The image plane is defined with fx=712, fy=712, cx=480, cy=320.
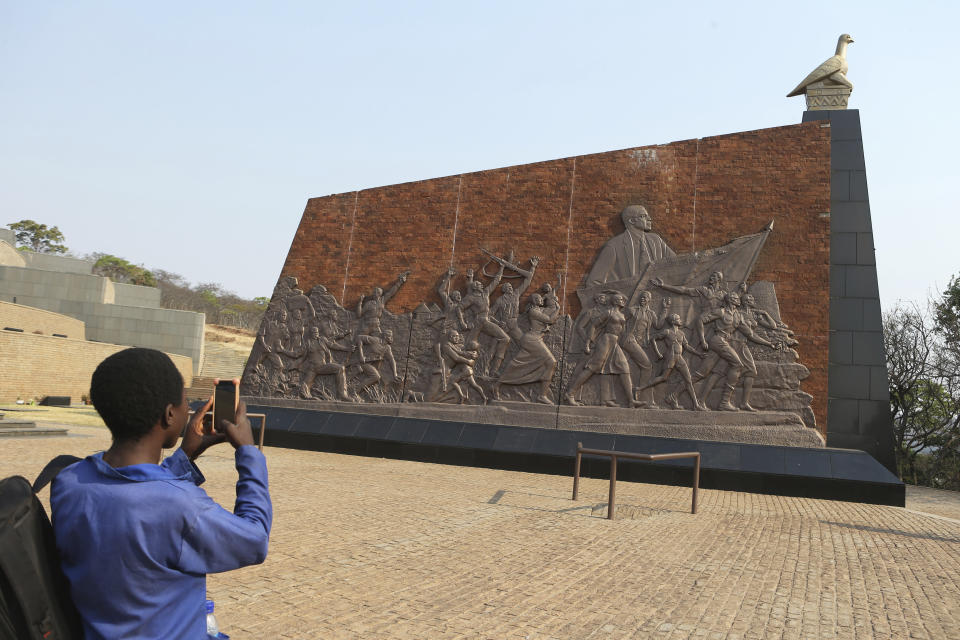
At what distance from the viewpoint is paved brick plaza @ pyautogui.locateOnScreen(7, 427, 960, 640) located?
134 inches

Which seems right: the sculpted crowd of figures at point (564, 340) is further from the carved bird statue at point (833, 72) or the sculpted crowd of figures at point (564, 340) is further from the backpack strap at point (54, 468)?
the backpack strap at point (54, 468)

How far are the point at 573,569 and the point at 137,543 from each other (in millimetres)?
3384

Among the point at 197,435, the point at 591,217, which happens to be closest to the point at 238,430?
the point at 197,435

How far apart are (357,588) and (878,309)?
889 centimetres

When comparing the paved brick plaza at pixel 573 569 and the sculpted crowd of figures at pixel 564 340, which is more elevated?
the sculpted crowd of figures at pixel 564 340

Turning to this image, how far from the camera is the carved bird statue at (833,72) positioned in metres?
11.0

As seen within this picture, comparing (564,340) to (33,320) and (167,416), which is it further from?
(33,320)

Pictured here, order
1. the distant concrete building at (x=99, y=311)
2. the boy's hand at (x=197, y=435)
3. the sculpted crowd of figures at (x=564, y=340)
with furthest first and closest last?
the distant concrete building at (x=99, y=311) < the sculpted crowd of figures at (x=564, y=340) < the boy's hand at (x=197, y=435)

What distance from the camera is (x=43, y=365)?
21719 mm

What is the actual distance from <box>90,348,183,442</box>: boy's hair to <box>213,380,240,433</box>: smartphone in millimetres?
126

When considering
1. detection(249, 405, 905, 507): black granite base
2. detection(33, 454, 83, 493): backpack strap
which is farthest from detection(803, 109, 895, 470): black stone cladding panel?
detection(33, 454, 83, 493): backpack strap

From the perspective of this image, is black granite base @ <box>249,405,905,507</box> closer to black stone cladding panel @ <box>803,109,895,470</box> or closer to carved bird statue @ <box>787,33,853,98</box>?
black stone cladding panel @ <box>803,109,895,470</box>

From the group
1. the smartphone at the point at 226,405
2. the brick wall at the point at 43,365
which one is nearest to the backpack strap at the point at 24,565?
the smartphone at the point at 226,405

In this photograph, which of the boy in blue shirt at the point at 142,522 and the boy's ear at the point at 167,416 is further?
the boy's ear at the point at 167,416
